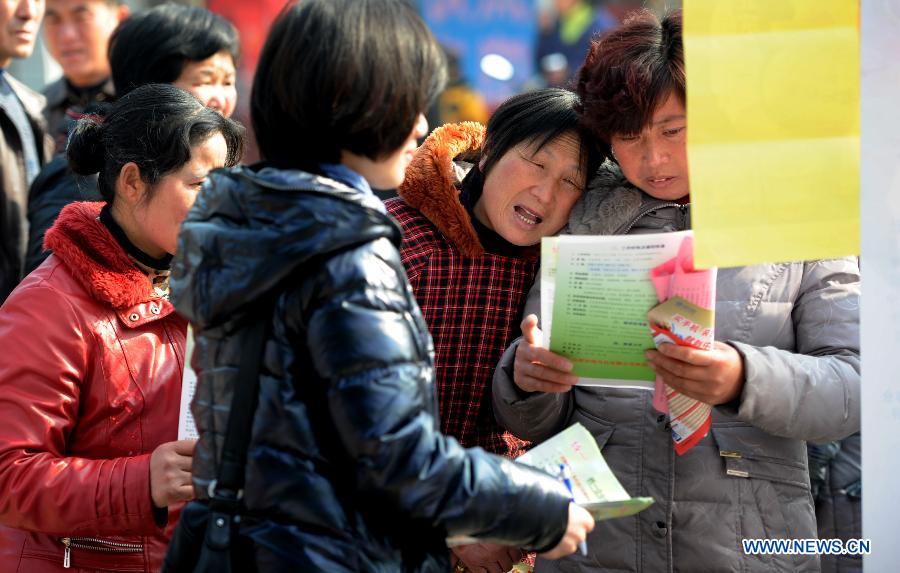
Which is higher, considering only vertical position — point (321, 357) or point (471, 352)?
point (321, 357)

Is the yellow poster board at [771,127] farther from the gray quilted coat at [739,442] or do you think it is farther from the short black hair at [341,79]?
the short black hair at [341,79]

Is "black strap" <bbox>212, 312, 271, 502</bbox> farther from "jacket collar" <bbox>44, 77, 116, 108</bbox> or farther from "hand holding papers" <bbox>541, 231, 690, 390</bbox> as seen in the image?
"jacket collar" <bbox>44, 77, 116, 108</bbox>

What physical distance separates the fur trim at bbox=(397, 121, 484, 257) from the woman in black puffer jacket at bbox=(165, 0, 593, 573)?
3.06ft

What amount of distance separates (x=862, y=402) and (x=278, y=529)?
1.10 meters

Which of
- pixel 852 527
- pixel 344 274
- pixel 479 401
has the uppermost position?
pixel 344 274

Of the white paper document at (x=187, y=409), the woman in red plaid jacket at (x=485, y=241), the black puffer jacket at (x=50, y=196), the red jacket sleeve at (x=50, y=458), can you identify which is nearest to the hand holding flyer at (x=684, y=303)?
the woman in red plaid jacket at (x=485, y=241)

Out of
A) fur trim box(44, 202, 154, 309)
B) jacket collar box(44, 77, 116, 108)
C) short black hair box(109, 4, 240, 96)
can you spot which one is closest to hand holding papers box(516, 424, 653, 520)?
fur trim box(44, 202, 154, 309)

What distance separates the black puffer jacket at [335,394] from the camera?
5.41 ft

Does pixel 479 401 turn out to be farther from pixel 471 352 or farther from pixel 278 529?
pixel 278 529

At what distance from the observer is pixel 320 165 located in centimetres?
181

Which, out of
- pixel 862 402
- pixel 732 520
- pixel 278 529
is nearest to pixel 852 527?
pixel 732 520

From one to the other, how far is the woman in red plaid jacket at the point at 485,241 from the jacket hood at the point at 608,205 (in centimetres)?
5

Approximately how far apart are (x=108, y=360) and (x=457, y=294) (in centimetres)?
87

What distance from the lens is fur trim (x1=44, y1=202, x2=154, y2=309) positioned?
Answer: 8.19 feet
